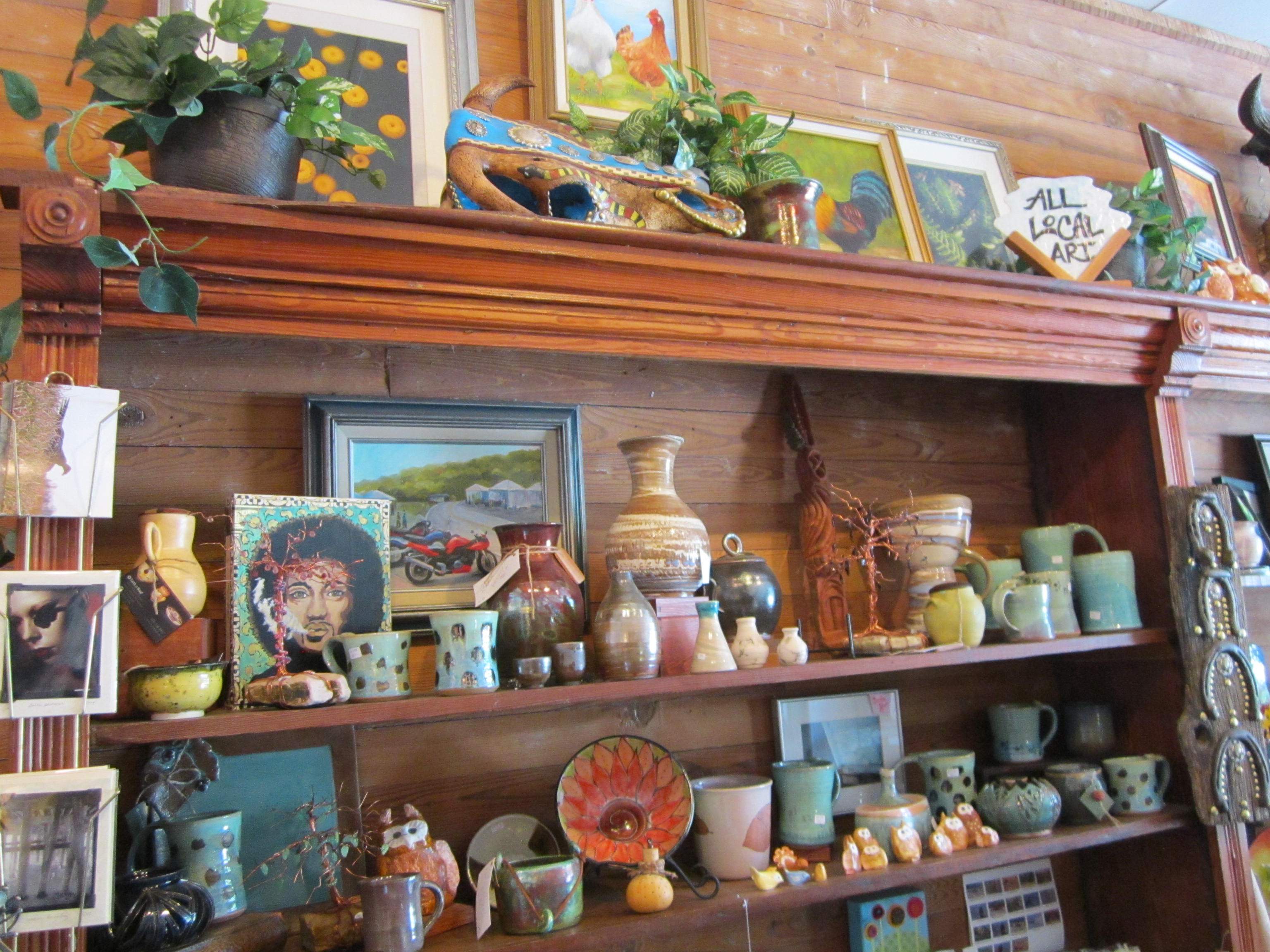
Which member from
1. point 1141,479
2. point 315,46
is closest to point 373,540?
point 315,46

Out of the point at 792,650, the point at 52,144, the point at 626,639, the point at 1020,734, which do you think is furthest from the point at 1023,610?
the point at 52,144

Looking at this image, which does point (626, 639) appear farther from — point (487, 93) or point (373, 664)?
point (487, 93)

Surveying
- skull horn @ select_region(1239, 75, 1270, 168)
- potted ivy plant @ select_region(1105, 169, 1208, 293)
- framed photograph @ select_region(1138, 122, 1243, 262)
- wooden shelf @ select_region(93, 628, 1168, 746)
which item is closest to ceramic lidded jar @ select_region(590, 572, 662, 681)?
wooden shelf @ select_region(93, 628, 1168, 746)

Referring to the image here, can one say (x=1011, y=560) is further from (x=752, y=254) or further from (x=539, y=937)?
(x=539, y=937)

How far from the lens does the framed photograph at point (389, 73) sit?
5.01ft

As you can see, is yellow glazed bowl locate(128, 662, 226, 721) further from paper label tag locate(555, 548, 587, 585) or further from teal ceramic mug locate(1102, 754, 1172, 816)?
teal ceramic mug locate(1102, 754, 1172, 816)

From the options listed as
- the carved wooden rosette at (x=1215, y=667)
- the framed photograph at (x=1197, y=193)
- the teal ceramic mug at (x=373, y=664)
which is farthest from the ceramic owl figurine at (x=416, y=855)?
the framed photograph at (x=1197, y=193)

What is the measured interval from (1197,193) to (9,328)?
2.47 metres

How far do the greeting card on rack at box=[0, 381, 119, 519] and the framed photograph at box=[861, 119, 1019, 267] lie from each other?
1.55 metres

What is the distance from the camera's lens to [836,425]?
6.08 ft

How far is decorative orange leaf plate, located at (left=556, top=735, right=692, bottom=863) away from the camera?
1.43 m

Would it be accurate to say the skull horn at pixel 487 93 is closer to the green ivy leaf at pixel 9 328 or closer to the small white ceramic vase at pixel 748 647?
the green ivy leaf at pixel 9 328

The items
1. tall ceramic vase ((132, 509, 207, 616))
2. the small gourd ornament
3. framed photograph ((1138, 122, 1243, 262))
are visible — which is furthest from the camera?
framed photograph ((1138, 122, 1243, 262))

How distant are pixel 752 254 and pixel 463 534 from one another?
1.95 ft
